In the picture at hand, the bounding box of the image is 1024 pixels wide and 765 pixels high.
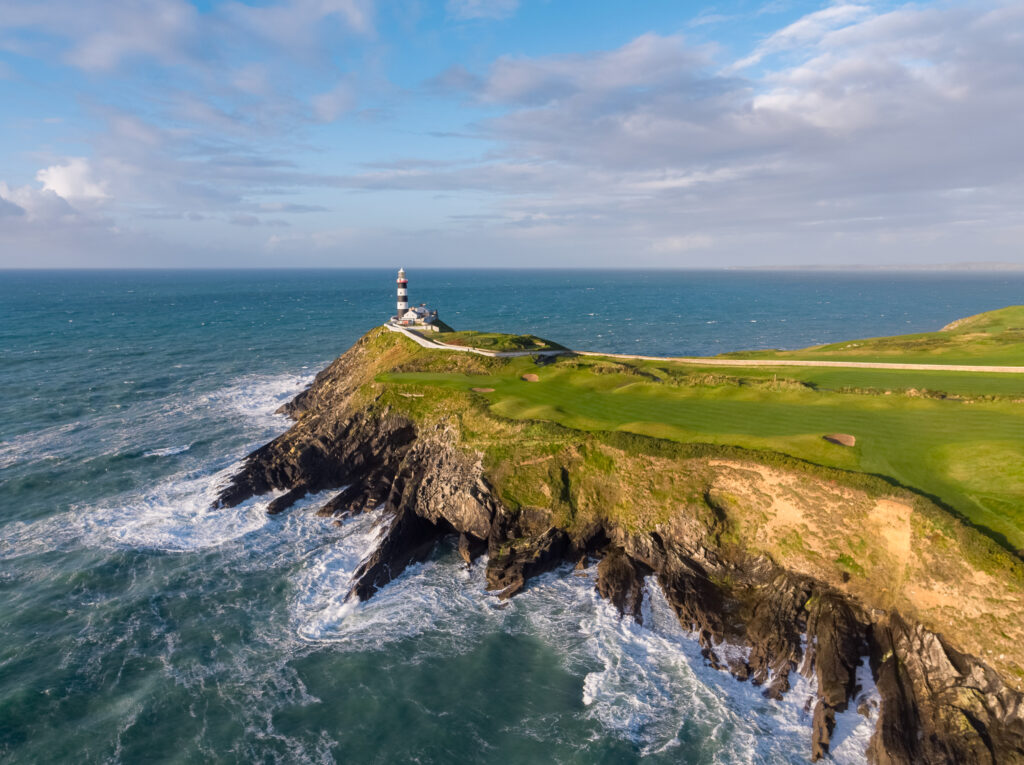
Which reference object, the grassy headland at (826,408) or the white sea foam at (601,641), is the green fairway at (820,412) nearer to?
the grassy headland at (826,408)

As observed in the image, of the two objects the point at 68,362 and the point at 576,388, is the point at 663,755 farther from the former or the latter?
the point at 68,362

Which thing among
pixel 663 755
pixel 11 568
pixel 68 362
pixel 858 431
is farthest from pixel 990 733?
pixel 68 362

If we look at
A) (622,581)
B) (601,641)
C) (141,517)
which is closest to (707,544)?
(622,581)

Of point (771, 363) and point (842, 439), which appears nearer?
point (842, 439)

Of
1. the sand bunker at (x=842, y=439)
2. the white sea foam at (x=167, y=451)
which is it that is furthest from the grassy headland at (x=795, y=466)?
the white sea foam at (x=167, y=451)

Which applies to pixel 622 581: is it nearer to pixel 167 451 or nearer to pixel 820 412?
pixel 820 412

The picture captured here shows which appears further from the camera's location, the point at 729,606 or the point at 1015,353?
the point at 1015,353

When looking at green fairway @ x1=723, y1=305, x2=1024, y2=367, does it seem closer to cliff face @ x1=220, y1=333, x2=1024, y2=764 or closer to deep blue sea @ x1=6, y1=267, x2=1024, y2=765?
cliff face @ x1=220, y1=333, x2=1024, y2=764
